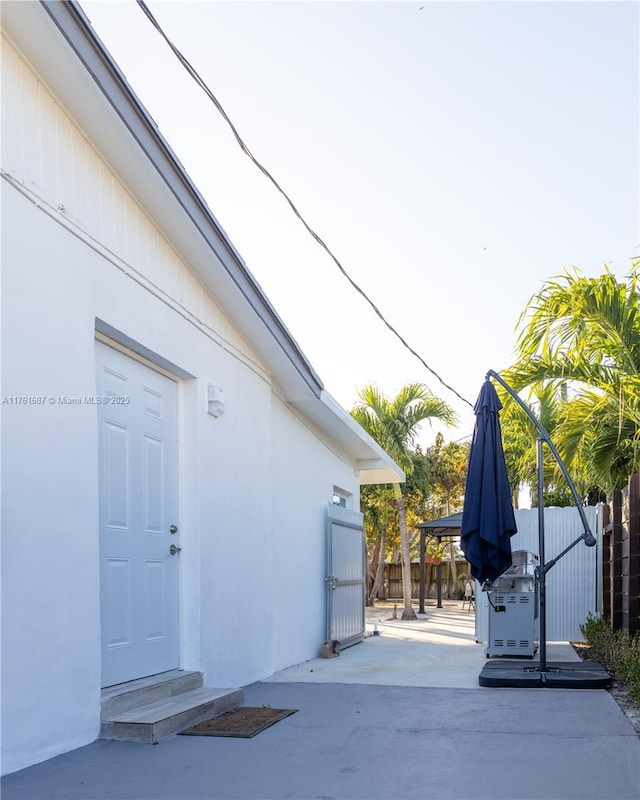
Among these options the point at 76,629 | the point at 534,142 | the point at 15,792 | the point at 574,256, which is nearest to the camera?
the point at 15,792

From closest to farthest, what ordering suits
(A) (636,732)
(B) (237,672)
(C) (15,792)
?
(C) (15,792) < (A) (636,732) < (B) (237,672)

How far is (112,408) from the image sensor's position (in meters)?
6.04

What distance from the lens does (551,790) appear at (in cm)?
412

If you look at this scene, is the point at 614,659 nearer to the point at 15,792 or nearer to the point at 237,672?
the point at 237,672

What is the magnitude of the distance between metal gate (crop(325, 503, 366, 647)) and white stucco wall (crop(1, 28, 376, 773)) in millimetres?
3130

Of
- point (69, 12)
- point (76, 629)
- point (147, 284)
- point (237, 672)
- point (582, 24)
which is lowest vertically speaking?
point (237, 672)

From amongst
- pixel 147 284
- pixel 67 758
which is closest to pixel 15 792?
pixel 67 758

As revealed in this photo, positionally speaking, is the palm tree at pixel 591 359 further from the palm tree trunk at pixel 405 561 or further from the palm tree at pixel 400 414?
the palm tree at pixel 400 414

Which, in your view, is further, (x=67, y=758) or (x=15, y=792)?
(x=67, y=758)

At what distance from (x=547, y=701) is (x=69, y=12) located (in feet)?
19.6

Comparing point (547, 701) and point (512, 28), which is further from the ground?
point (512, 28)

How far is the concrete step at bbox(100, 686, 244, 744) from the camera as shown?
5191 mm

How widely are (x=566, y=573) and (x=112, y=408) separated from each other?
314 inches

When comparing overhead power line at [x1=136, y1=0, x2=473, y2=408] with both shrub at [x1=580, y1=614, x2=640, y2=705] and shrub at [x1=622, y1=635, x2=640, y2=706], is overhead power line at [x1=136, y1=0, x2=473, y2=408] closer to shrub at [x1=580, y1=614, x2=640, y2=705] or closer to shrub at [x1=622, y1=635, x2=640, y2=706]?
shrub at [x1=580, y1=614, x2=640, y2=705]
